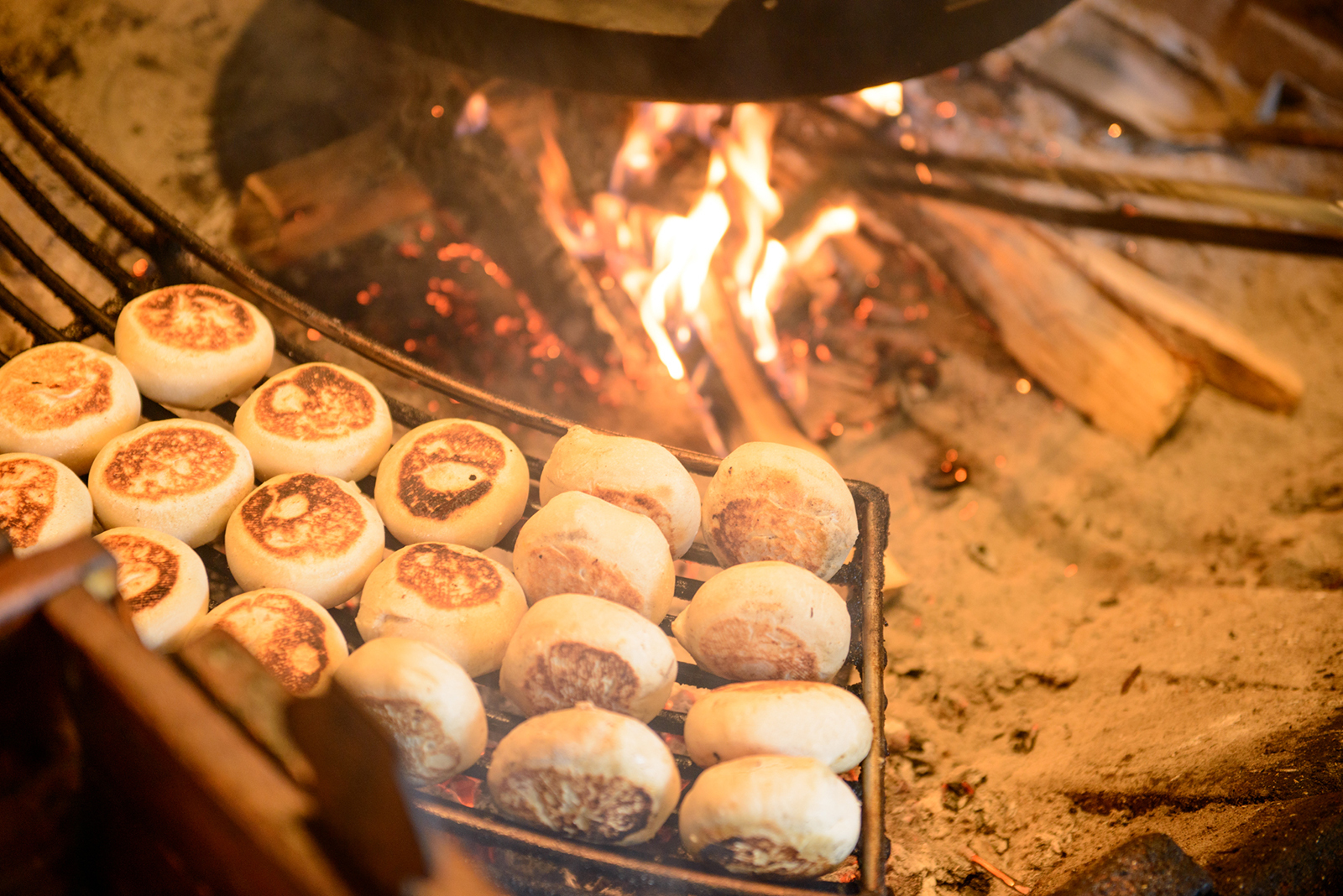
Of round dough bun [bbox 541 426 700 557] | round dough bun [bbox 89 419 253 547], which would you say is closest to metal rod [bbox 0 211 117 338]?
round dough bun [bbox 89 419 253 547]

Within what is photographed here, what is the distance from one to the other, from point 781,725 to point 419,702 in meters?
0.64

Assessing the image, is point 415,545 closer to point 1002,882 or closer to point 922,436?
point 1002,882

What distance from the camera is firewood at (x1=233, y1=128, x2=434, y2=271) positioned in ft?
9.96

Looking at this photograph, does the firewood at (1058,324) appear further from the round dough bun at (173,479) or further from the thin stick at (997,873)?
Answer: the round dough bun at (173,479)

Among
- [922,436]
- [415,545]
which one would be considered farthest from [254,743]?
[922,436]

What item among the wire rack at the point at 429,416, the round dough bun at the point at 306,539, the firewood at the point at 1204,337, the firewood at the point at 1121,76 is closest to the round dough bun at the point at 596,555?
the wire rack at the point at 429,416

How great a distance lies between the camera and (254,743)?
97 cm

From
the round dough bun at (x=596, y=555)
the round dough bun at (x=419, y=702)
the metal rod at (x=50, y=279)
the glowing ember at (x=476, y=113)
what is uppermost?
the glowing ember at (x=476, y=113)

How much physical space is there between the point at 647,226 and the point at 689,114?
1.99 feet

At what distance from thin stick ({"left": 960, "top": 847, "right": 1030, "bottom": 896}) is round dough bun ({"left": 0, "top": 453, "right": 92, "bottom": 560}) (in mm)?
2090

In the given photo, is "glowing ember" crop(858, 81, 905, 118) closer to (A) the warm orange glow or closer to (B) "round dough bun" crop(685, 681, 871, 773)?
(A) the warm orange glow

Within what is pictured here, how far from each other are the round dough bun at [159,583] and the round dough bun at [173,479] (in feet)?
0.20

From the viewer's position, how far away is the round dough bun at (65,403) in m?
1.82

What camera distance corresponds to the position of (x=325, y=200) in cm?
312
